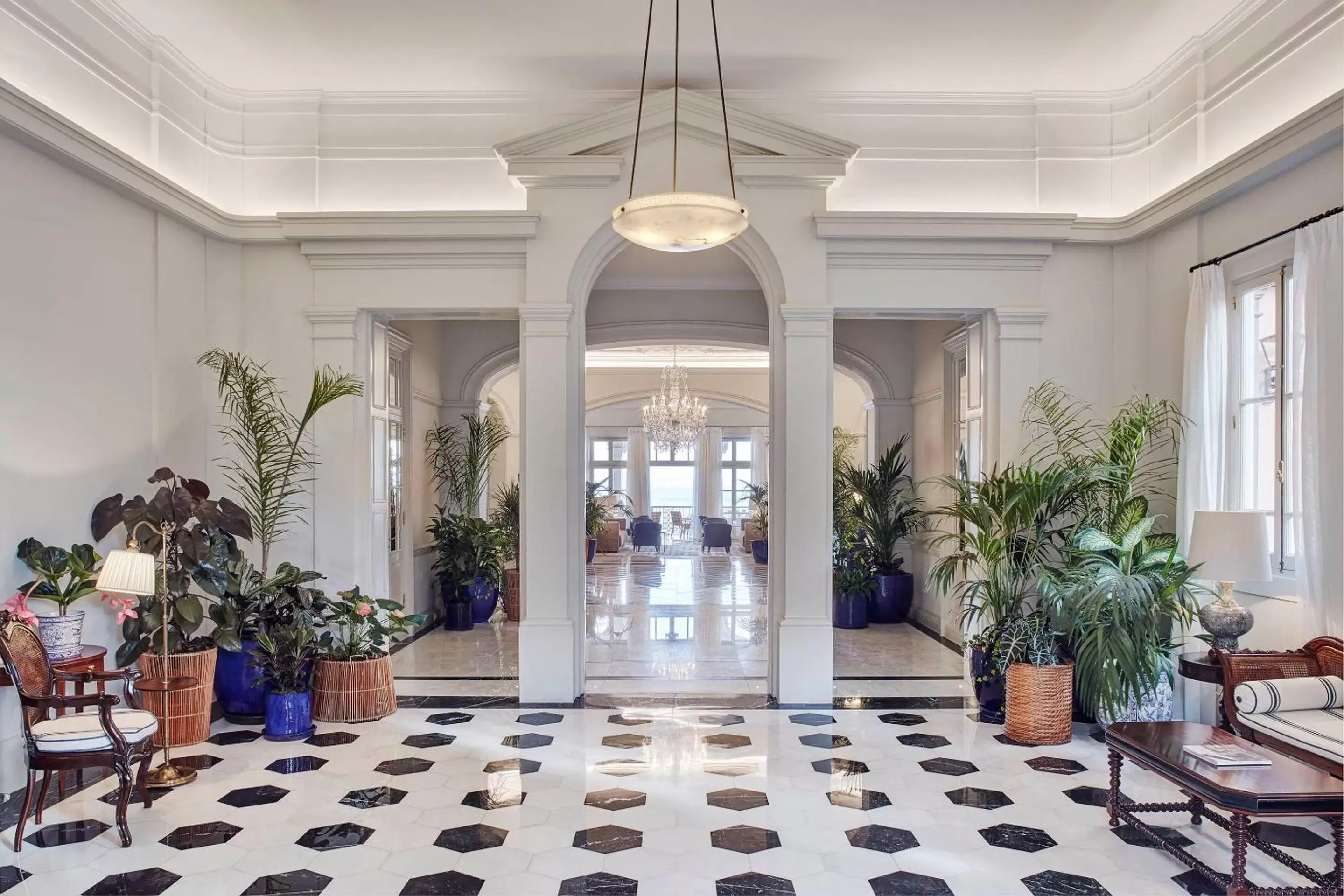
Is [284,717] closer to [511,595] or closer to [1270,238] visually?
[511,595]

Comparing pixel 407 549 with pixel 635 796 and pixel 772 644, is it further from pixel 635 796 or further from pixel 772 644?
pixel 635 796

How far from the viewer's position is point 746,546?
18.8 metres

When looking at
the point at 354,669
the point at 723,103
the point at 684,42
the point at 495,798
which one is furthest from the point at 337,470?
the point at 684,42

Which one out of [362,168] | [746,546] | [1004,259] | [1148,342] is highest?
[362,168]

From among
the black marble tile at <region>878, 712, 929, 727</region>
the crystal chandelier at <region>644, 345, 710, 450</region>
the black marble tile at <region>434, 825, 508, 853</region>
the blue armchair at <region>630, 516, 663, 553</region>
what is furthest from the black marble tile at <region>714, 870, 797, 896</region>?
the blue armchair at <region>630, 516, 663, 553</region>

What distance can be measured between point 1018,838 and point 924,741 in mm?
1458

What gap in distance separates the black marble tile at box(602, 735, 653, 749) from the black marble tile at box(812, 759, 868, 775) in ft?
3.37

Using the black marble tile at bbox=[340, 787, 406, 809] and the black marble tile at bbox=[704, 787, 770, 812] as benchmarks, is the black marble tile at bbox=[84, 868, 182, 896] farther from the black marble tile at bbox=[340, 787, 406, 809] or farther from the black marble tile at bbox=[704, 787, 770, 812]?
the black marble tile at bbox=[704, 787, 770, 812]

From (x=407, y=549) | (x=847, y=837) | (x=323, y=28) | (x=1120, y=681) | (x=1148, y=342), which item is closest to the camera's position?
(x=847, y=837)

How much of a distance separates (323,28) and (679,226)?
9.72 ft

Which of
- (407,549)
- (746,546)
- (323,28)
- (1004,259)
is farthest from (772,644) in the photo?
→ (746,546)

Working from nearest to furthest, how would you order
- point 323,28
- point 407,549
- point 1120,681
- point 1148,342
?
point 1120,681 < point 323,28 < point 1148,342 < point 407,549

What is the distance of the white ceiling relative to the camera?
536 cm

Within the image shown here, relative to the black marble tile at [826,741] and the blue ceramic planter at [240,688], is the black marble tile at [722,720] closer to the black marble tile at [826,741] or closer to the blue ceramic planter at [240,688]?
the black marble tile at [826,741]
